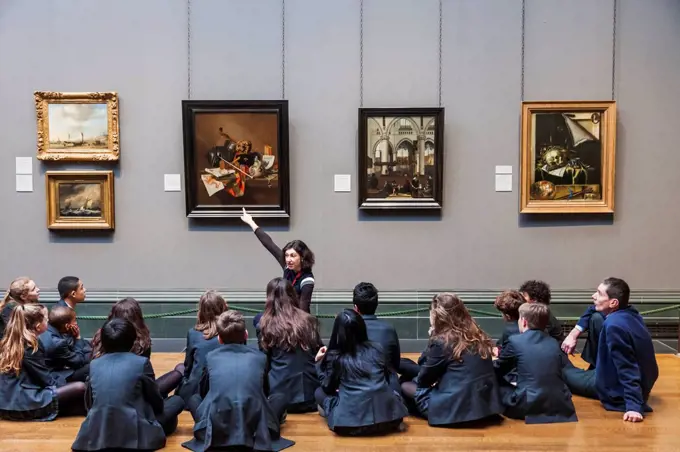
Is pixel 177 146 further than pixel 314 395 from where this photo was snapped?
Yes

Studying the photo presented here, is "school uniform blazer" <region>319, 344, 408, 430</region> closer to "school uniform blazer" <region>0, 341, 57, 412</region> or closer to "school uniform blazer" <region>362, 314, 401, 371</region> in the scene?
"school uniform blazer" <region>362, 314, 401, 371</region>

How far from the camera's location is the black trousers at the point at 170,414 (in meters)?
5.89

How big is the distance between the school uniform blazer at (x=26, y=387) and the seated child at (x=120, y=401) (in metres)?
1.00

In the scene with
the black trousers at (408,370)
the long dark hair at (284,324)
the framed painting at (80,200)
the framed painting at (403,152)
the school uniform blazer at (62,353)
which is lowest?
A: the black trousers at (408,370)

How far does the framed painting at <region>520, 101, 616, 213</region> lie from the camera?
9516 mm

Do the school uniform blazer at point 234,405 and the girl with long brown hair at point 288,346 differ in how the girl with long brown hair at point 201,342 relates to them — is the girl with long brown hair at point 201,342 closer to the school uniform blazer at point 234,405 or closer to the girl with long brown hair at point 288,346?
the girl with long brown hair at point 288,346

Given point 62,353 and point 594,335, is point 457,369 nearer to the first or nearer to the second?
point 594,335

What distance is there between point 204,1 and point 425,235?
4.86 m

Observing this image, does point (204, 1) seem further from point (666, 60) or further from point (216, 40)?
point (666, 60)

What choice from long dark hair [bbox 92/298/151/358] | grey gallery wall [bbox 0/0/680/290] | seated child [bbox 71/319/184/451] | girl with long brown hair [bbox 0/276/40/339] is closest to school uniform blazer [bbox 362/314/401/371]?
seated child [bbox 71/319/184/451]

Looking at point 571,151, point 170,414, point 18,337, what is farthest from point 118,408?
point 571,151

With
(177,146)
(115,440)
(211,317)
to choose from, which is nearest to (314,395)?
(211,317)

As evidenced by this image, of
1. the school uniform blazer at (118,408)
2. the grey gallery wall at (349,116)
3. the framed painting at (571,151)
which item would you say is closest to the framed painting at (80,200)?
the grey gallery wall at (349,116)

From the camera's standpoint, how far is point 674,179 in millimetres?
9719
